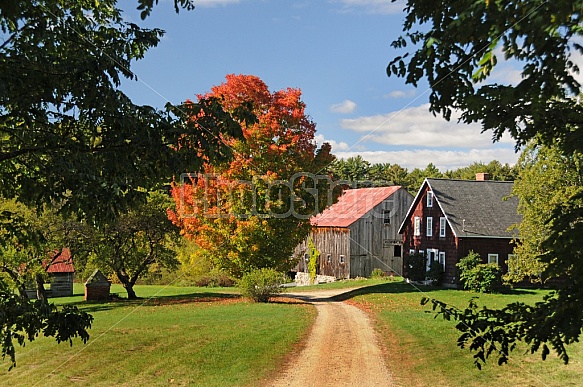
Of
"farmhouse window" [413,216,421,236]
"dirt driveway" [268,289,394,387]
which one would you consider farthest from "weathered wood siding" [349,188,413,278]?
"dirt driveway" [268,289,394,387]

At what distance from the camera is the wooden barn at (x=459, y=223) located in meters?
35.7

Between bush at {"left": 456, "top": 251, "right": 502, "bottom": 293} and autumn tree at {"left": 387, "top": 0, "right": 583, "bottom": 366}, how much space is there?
27633 millimetres

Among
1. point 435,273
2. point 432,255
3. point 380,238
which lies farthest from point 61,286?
point 432,255

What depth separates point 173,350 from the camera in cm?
1628

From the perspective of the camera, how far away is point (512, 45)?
4477mm

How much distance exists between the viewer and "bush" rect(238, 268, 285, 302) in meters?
27.1

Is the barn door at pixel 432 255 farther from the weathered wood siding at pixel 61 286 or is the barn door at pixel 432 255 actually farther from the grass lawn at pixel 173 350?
the weathered wood siding at pixel 61 286

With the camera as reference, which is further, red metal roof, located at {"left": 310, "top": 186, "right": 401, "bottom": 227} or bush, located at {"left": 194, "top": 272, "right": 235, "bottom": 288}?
bush, located at {"left": 194, "top": 272, "right": 235, "bottom": 288}

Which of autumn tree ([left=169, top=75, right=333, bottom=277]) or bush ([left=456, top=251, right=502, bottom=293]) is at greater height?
autumn tree ([left=169, top=75, right=333, bottom=277])

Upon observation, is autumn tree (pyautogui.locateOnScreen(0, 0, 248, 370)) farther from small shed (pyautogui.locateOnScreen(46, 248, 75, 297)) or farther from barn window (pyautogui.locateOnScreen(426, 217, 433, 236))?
small shed (pyautogui.locateOnScreen(46, 248, 75, 297))

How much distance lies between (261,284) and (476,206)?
1864 cm

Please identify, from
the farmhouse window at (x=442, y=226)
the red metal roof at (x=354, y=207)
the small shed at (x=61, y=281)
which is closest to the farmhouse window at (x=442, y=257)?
the farmhouse window at (x=442, y=226)

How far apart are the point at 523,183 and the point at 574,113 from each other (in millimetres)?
23295

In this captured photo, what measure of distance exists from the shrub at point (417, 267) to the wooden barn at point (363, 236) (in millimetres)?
7021
